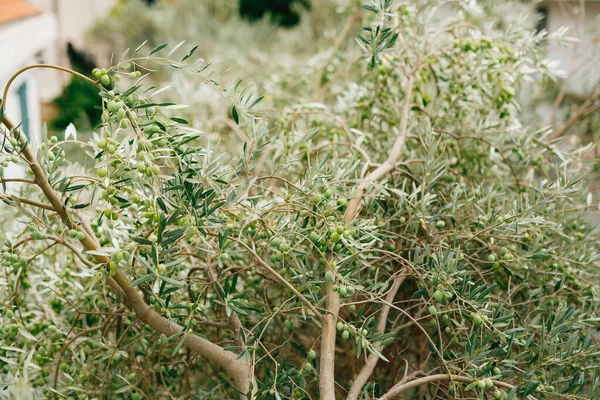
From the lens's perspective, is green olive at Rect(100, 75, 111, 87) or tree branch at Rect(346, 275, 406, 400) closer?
green olive at Rect(100, 75, 111, 87)

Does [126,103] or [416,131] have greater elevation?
[126,103]

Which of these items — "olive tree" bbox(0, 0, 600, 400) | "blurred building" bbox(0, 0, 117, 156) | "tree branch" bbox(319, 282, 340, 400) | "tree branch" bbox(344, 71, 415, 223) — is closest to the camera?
"olive tree" bbox(0, 0, 600, 400)

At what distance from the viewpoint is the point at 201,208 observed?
1.50 m

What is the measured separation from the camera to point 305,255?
6.23 feet

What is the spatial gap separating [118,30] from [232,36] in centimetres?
419

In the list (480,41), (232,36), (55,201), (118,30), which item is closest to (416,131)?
(480,41)

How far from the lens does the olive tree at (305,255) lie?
1.53 metres

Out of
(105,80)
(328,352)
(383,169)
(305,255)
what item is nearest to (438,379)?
(328,352)

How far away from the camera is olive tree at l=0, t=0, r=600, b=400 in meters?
1.53

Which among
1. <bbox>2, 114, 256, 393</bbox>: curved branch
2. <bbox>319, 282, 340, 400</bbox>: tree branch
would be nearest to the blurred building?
<bbox>2, 114, 256, 393</bbox>: curved branch

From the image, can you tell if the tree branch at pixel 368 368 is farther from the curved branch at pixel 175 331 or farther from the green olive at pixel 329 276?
the curved branch at pixel 175 331

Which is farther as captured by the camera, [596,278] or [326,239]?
[596,278]

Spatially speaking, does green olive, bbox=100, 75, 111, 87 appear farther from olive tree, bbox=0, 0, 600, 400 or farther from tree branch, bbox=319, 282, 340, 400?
tree branch, bbox=319, 282, 340, 400

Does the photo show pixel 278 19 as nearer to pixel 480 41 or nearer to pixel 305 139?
pixel 480 41
